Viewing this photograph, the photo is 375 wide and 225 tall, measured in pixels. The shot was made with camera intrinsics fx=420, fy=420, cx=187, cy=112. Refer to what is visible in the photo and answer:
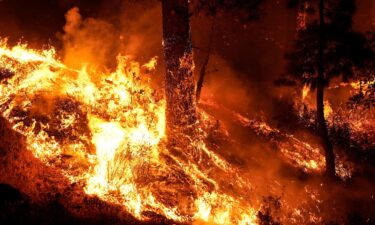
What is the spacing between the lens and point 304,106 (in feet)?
54.9

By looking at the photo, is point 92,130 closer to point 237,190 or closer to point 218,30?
point 237,190

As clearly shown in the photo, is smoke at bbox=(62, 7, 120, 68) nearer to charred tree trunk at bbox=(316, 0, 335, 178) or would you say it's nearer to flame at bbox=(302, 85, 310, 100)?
charred tree trunk at bbox=(316, 0, 335, 178)

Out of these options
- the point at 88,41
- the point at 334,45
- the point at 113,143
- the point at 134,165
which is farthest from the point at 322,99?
the point at 88,41

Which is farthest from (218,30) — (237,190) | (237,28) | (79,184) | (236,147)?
(79,184)

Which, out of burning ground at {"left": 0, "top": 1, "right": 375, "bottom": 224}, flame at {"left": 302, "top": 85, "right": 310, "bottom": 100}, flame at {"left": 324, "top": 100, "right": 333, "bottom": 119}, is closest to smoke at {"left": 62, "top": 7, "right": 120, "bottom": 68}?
burning ground at {"left": 0, "top": 1, "right": 375, "bottom": 224}

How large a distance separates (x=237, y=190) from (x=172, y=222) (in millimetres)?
2328

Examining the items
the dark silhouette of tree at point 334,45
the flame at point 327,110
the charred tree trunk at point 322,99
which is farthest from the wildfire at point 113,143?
the flame at point 327,110

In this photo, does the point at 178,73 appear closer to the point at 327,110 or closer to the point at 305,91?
the point at 305,91

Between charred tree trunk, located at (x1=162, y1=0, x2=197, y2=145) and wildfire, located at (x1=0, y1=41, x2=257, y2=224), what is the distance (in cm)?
46

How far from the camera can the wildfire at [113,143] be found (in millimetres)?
8258

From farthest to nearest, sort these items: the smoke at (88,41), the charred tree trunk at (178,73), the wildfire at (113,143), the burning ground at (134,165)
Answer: the smoke at (88,41)
the charred tree trunk at (178,73)
the wildfire at (113,143)
the burning ground at (134,165)

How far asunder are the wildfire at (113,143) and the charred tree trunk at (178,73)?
46 cm

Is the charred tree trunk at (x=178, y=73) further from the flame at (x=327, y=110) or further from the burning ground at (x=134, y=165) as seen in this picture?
the flame at (x=327, y=110)

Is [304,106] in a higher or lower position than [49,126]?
higher
